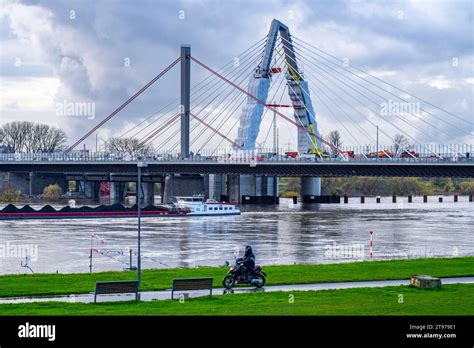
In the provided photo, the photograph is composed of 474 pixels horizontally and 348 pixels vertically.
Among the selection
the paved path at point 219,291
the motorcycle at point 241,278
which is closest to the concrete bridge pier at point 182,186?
the paved path at point 219,291

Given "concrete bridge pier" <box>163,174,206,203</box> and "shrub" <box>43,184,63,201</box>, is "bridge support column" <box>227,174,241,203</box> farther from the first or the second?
"shrub" <box>43,184,63,201</box>

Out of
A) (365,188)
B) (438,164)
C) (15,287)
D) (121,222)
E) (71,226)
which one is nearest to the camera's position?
(15,287)

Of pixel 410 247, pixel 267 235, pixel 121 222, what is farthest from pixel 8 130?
pixel 410 247

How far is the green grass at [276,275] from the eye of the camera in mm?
27922

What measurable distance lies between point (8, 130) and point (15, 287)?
152 m

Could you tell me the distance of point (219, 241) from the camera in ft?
186

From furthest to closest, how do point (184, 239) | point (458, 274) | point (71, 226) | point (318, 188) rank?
1. point (318, 188)
2. point (71, 226)
3. point (184, 239)
4. point (458, 274)

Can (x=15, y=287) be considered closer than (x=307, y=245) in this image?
Yes

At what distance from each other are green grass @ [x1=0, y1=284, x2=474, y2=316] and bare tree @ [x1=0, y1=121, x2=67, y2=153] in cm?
15414

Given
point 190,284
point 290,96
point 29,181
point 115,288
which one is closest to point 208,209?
point 290,96

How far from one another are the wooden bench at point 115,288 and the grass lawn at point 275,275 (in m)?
2.29

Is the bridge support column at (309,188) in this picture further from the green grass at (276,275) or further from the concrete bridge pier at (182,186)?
the green grass at (276,275)

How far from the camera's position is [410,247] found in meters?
51.6
